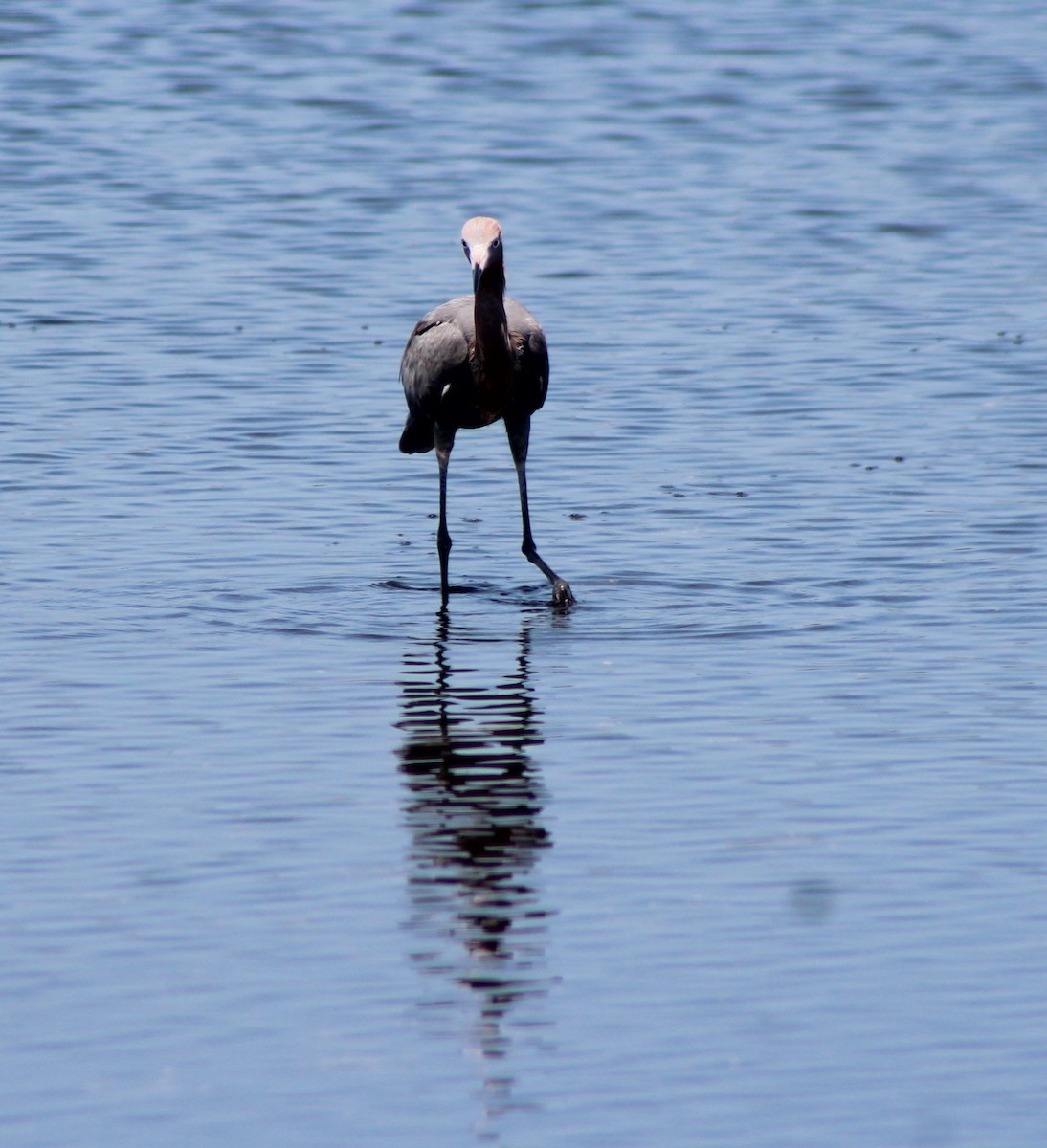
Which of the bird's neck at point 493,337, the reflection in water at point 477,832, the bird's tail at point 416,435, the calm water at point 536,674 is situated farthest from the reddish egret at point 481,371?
the reflection in water at point 477,832

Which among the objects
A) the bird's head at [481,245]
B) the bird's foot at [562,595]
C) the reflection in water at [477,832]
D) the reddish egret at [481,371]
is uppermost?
the bird's head at [481,245]

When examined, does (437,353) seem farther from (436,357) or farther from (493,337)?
(493,337)

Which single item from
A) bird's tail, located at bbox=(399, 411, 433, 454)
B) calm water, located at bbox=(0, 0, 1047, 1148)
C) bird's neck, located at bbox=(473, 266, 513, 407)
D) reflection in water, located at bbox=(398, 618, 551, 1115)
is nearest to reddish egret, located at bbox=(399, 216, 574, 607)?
bird's neck, located at bbox=(473, 266, 513, 407)

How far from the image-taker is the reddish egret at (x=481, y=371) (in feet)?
40.7

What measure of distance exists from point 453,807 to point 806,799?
50.2 inches

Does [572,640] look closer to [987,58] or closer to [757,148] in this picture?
[757,148]

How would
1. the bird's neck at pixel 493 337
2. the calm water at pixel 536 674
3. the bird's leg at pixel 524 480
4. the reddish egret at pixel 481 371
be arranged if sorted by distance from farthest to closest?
the bird's leg at pixel 524 480 → the reddish egret at pixel 481 371 → the bird's neck at pixel 493 337 → the calm water at pixel 536 674

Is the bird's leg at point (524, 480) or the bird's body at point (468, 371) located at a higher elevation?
the bird's body at point (468, 371)

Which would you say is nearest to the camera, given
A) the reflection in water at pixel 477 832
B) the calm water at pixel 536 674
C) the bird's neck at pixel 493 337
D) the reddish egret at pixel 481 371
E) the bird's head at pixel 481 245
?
the calm water at pixel 536 674

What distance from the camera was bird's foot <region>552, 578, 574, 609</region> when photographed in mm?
12328

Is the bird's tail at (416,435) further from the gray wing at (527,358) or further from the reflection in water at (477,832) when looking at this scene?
the reflection in water at (477,832)

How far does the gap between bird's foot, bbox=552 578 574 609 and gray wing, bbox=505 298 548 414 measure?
1158mm

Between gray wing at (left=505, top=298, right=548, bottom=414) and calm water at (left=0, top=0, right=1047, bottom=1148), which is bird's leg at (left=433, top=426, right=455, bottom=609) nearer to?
calm water at (left=0, top=0, right=1047, bottom=1148)

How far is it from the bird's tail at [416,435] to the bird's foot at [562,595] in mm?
1742
